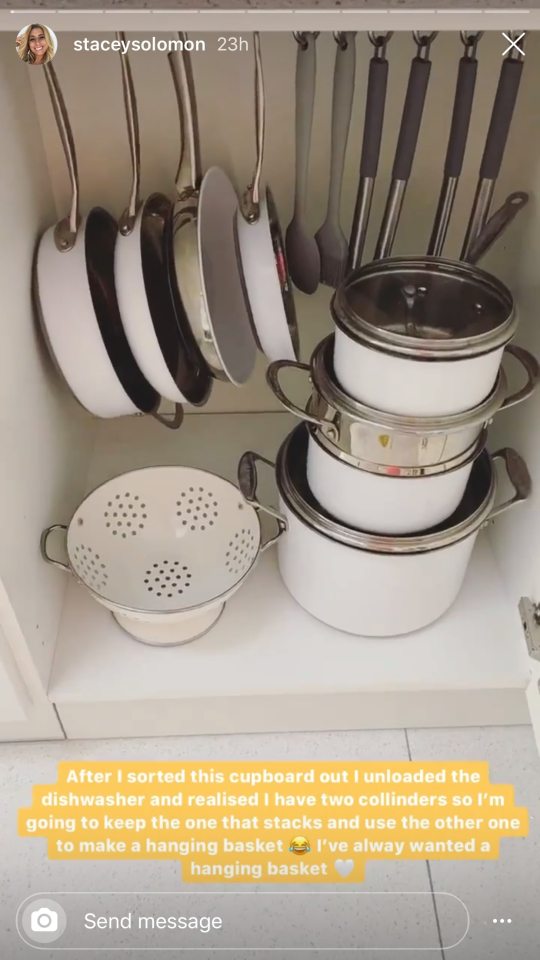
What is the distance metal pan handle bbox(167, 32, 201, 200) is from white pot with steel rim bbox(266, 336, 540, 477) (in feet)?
0.71

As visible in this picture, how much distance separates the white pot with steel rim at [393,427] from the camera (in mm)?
715

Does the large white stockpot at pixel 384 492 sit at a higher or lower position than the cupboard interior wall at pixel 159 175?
lower

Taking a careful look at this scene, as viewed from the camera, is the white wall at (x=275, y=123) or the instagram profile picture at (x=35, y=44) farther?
the white wall at (x=275, y=123)

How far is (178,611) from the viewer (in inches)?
31.5

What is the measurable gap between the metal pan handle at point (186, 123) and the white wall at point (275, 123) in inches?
1.9

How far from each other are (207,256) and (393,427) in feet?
1.05

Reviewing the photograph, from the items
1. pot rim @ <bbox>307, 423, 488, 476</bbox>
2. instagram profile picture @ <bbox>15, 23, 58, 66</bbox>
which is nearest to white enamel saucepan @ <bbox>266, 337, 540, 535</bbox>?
pot rim @ <bbox>307, 423, 488, 476</bbox>

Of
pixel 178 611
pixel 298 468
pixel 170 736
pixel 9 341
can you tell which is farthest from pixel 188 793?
pixel 9 341

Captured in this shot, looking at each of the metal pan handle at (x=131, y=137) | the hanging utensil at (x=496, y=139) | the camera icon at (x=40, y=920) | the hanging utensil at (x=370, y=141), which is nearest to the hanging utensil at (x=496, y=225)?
the hanging utensil at (x=496, y=139)

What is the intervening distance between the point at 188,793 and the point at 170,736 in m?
0.08

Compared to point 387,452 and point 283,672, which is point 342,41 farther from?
point 283,672

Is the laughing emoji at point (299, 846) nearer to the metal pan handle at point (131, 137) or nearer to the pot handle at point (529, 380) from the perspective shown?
the pot handle at point (529, 380)

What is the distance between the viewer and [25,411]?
29.8 inches
